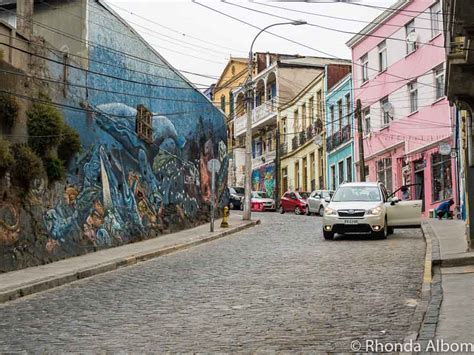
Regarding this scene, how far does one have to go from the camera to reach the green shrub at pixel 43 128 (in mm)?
14469

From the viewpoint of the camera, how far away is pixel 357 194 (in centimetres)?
1850

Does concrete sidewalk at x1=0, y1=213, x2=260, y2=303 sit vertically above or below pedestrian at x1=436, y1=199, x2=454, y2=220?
below

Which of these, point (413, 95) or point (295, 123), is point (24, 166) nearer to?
point (413, 95)

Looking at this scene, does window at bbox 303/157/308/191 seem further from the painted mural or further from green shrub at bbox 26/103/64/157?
green shrub at bbox 26/103/64/157

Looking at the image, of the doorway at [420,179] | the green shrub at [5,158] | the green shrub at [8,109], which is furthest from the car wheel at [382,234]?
the doorway at [420,179]

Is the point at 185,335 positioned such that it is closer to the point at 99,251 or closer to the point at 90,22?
the point at 99,251

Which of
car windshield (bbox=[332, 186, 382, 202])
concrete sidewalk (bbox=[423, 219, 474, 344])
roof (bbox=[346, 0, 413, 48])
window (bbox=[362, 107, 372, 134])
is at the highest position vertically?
roof (bbox=[346, 0, 413, 48])

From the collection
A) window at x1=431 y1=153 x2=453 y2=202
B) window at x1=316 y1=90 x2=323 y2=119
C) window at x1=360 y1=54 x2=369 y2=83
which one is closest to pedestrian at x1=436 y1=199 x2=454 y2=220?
window at x1=431 y1=153 x2=453 y2=202

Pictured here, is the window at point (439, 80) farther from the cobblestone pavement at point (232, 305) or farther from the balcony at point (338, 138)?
the cobblestone pavement at point (232, 305)

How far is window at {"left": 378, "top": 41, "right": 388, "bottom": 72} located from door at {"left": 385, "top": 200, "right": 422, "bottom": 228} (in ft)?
55.3

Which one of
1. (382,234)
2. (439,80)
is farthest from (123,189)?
(439,80)

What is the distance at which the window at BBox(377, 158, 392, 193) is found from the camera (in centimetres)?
3331

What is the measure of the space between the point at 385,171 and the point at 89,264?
904 inches

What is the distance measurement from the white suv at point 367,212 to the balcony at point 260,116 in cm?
3076
